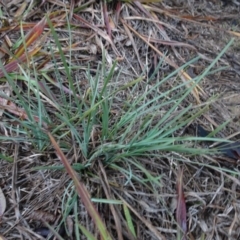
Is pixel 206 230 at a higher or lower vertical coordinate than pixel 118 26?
lower

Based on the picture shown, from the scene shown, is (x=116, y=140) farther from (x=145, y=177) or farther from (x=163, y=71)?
(x=163, y=71)

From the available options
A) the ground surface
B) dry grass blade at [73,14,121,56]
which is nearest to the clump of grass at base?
the ground surface

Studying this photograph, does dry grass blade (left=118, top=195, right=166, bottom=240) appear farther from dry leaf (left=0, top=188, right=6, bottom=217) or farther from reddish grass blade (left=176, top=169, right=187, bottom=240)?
dry leaf (left=0, top=188, right=6, bottom=217)

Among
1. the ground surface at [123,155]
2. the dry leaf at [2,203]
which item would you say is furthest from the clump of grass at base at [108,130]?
the dry leaf at [2,203]

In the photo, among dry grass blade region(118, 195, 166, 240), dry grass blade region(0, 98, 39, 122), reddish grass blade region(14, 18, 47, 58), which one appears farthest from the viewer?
reddish grass blade region(14, 18, 47, 58)

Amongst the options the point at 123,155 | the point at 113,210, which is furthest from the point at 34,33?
the point at 113,210

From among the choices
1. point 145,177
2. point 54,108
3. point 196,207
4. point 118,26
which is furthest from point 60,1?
point 196,207

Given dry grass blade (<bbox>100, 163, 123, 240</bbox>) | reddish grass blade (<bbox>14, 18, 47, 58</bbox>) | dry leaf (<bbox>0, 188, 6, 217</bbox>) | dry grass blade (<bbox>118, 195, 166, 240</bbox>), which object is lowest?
dry grass blade (<bbox>118, 195, 166, 240</bbox>)

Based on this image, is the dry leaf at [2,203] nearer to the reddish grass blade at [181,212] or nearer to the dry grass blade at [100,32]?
the reddish grass blade at [181,212]
